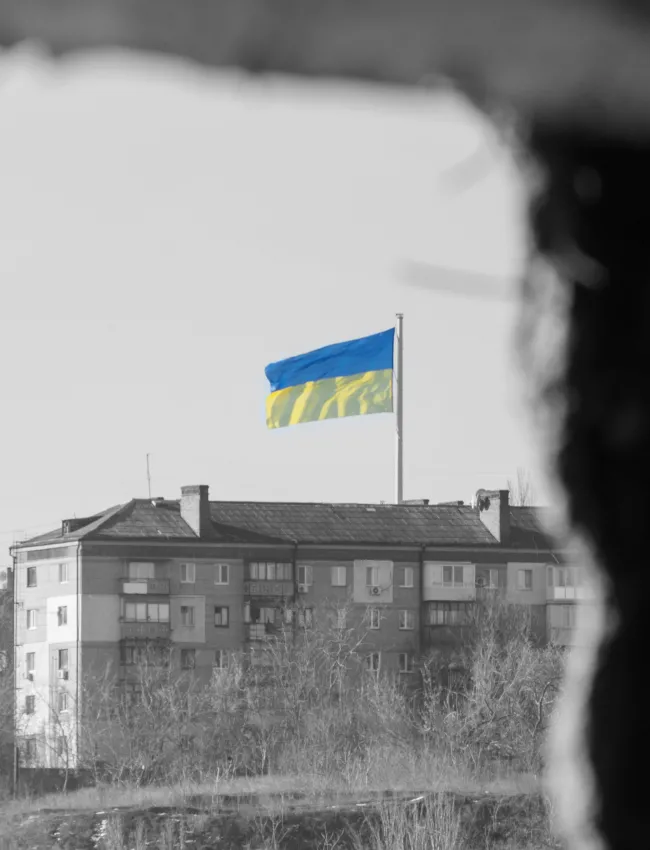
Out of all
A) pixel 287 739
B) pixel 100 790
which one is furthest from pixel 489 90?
pixel 287 739

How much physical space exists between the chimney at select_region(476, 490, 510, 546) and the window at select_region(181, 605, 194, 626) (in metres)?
11.0

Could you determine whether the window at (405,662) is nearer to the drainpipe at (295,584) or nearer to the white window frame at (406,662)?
the white window frame at (406,662)

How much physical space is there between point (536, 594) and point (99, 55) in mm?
57536

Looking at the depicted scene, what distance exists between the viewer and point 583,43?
76cm

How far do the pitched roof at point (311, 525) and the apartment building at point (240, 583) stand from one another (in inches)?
1.9

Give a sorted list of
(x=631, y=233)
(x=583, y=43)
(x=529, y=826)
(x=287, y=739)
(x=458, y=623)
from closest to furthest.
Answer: (x=583, y=43) → (x=631, y=233) → (x=529, y=826) → (x=287, y=739) → (x=458, y=623)

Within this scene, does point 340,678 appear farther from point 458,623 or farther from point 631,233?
point 631,233

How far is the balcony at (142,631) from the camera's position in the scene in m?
53.0

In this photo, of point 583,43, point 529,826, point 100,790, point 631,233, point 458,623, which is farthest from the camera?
point 458,623

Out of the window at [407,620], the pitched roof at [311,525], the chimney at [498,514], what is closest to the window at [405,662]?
the window at [407,620]

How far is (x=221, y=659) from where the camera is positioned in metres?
53.6

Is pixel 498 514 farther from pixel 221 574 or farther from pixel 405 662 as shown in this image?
pixel 221 574

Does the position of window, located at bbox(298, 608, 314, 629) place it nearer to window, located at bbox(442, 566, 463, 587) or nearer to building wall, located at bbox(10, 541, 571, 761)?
building wall, located at bbox(10, 541, 571, 761)

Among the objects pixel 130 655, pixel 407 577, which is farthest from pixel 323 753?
pixel 407 577
